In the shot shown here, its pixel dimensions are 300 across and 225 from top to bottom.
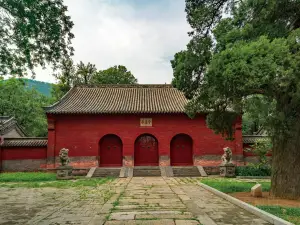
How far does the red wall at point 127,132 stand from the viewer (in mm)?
21594

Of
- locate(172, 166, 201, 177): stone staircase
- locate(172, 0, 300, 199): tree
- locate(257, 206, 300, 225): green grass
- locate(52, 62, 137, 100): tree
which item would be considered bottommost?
locate(172, 166, 201, 177): stone staircase

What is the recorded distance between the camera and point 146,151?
73.6ft

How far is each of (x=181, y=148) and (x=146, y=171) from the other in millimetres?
3767

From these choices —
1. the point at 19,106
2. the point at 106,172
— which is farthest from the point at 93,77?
the point at 106,172

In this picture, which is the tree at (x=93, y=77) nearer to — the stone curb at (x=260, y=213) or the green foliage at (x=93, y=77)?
the green foliage at (x=93, y=77)

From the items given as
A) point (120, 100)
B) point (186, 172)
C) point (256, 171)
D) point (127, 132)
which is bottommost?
point (186, 172)

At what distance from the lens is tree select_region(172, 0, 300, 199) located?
271 inches

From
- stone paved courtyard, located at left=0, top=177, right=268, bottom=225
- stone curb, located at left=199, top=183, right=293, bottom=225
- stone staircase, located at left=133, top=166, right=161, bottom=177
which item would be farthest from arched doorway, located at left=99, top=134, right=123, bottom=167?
stone curb, located at left=199, top=183, right=293, bottom=225

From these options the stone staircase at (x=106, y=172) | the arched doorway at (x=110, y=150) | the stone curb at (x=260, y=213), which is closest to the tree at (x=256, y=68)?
the stone curb at (x=260, y=213)

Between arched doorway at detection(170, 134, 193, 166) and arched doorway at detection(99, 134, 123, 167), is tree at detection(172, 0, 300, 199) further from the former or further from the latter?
arched doorway at detection(99, 134, 123, 167)

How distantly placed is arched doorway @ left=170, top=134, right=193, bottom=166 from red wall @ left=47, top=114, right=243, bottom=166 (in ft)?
2.00

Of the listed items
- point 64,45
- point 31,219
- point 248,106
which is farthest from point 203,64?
point 31,219

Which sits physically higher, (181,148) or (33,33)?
(33,33)

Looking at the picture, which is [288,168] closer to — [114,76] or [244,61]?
[244,61]
